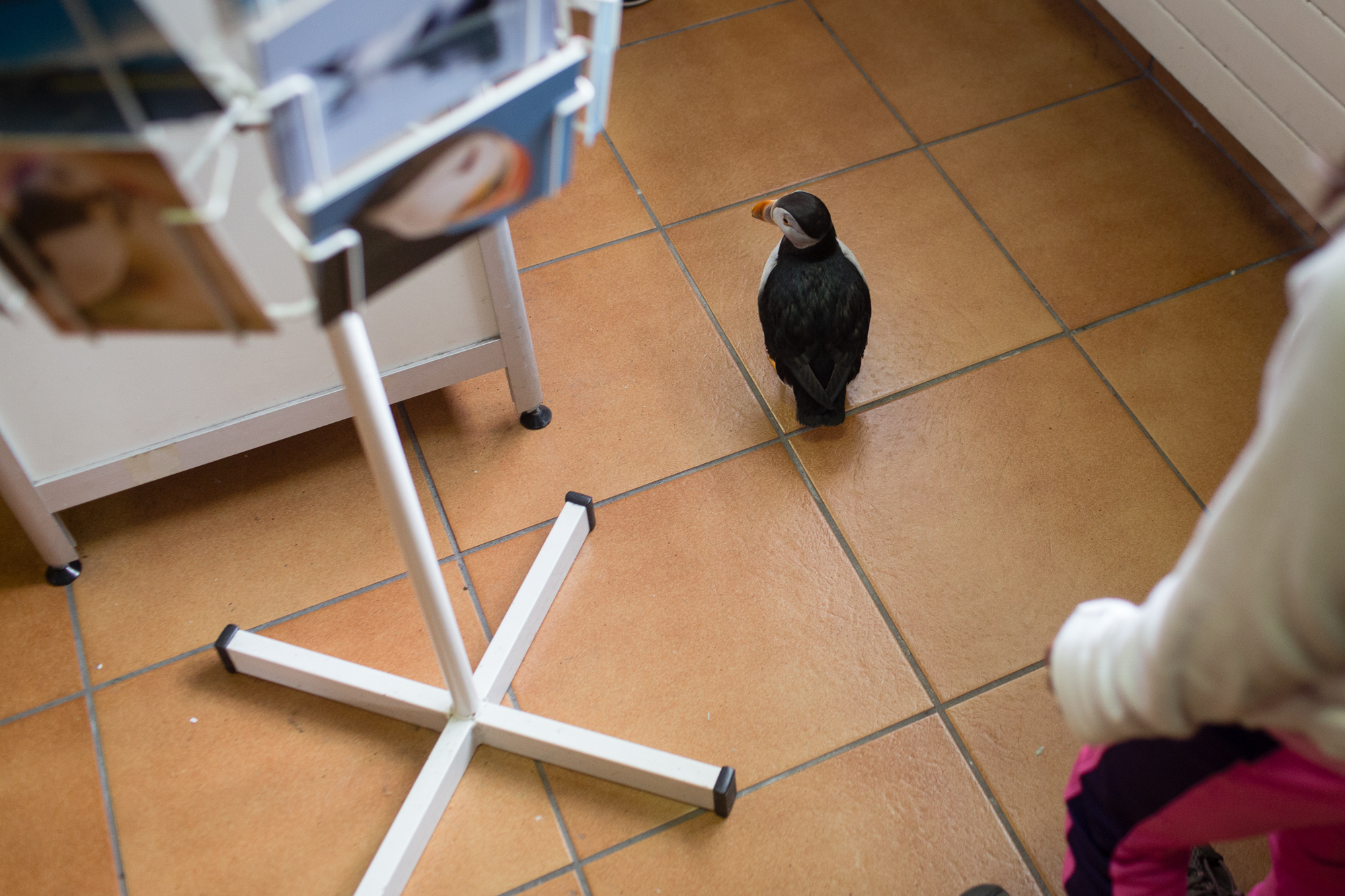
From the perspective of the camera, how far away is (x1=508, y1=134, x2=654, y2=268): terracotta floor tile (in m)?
1.81

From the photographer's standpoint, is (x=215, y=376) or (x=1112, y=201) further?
(x=1112, y=201)

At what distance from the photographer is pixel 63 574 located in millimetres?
1424

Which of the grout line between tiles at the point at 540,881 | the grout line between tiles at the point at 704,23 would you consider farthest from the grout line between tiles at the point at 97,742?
the grout line between tiles at the point at 704,23

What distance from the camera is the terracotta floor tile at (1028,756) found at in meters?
1.23

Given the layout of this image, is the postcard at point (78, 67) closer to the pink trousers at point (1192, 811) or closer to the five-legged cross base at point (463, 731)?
the pink trousers at point (1192, 811)

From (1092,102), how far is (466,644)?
5.30 ft

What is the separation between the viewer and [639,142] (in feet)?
6.44

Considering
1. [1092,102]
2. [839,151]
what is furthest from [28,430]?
[1092,102]

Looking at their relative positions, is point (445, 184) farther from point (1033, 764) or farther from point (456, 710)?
point (1033, 764)

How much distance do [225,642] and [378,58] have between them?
39.5 inches

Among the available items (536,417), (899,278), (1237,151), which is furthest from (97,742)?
(1237,151)

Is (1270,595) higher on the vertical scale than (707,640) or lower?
higher

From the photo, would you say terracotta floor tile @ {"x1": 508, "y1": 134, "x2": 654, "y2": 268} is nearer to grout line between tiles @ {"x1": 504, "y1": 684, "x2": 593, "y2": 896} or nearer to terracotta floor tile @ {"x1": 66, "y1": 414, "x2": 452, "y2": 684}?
terracotta floor tile @ {"x1": 66, "y1": 414, "x2": 452, "y2": 684}

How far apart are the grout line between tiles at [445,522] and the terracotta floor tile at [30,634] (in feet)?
1.70
